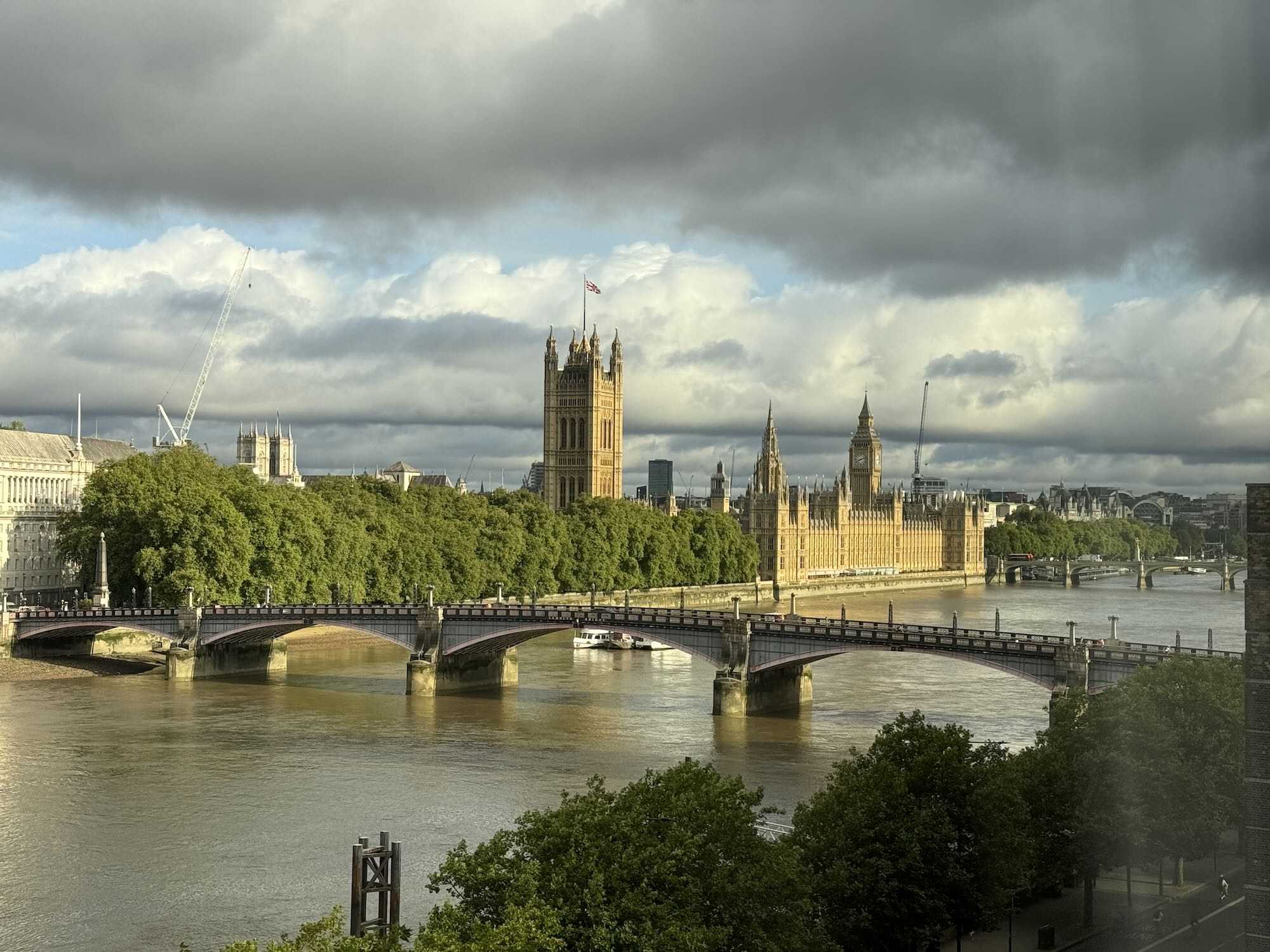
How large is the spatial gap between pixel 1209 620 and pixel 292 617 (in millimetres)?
59541

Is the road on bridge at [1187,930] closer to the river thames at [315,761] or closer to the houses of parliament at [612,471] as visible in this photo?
the river thames at [315,761]

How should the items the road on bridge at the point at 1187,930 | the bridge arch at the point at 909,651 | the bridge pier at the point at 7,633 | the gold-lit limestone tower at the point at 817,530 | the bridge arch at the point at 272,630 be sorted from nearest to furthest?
the road on bridge at the point at 1187,930 → the bridge arch at the point at 909,651 → the bridge arch at the point at 272,630 → the bridge pier at the point at 7,633 → the gold-lit limestone tower at the point at 817,530

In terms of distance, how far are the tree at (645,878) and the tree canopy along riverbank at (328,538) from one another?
56.8 m

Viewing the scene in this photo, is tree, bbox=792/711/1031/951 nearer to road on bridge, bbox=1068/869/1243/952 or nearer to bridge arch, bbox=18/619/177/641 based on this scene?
road on bridge, bbox=1068/869/1243/952

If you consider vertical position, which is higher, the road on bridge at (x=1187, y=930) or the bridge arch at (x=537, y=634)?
the bridge arch at (x=537, y=634)

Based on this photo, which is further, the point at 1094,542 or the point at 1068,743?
the point at 1094,542

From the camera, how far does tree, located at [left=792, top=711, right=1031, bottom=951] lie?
89.1 ft

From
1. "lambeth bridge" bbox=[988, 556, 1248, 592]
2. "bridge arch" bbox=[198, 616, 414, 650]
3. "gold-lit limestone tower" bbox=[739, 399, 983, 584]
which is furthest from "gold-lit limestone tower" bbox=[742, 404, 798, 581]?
"bridge arch" bbox=[198, 616, 414, 650]

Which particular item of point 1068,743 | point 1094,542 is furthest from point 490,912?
point 1094,542

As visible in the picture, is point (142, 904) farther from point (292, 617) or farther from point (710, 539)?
point (710, 539)

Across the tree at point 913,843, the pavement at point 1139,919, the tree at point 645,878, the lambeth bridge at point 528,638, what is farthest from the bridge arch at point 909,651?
the tree at point 645,878

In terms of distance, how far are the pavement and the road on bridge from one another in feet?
0.06

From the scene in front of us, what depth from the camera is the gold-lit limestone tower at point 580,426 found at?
556 ft

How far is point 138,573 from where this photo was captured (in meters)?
79.6
